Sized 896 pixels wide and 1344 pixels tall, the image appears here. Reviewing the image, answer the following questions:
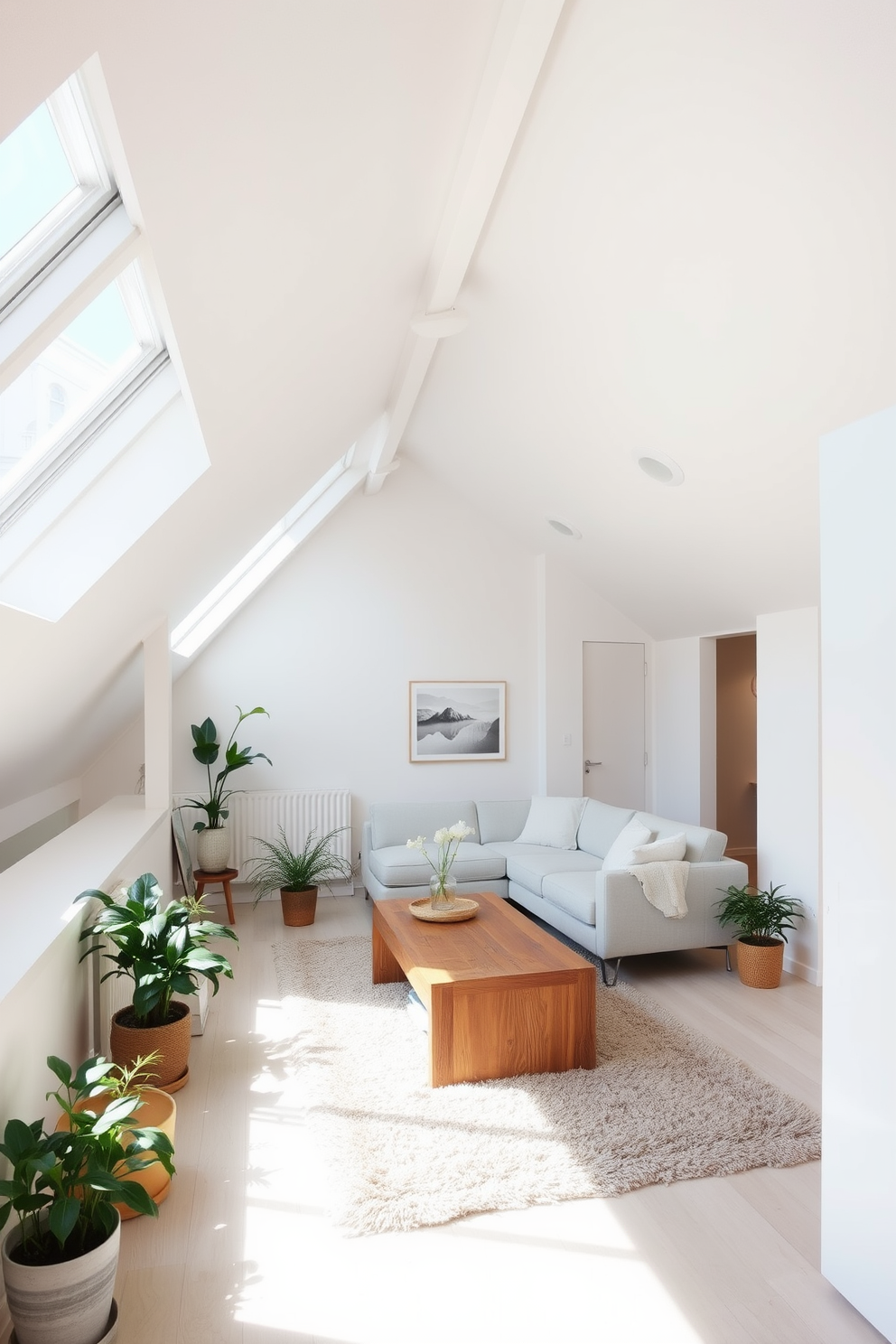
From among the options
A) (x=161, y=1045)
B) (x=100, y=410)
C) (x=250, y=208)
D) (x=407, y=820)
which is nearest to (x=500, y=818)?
(x=407, y=820)

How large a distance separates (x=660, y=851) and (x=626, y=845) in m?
0.33

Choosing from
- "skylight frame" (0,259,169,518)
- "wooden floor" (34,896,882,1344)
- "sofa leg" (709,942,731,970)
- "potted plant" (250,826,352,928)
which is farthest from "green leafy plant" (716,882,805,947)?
"skylight frame" (0,259,169,518)

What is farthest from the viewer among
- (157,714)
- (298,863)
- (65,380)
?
(298,863)

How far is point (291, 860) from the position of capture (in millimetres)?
6180

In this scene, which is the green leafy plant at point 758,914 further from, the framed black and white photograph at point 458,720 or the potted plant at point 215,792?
the potted plant at point 215,792

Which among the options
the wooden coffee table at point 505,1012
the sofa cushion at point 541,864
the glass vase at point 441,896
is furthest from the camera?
the sofa cushion at point 541,864

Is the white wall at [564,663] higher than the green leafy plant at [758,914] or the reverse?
higher

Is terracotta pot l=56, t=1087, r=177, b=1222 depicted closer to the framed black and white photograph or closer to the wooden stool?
the wooden stool

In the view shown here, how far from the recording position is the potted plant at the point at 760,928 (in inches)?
179

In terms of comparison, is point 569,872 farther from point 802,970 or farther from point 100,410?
point 100,410

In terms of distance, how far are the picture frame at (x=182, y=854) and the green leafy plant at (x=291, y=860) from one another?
0.56 m

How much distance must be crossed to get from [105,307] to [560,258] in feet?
6.21

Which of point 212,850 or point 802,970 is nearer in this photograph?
point 802,970

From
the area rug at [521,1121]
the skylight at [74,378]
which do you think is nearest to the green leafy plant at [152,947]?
the area rug at [521,1121]
